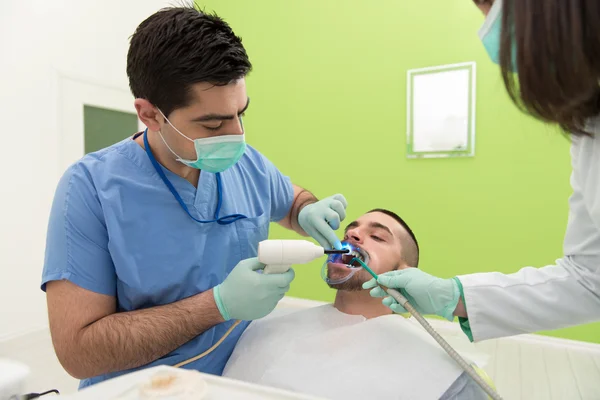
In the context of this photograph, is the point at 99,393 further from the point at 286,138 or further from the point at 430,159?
the point at 286,138

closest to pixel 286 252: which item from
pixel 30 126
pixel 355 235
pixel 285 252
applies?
pixel 285 252

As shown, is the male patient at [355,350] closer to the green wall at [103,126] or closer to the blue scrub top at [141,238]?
the blue scrub top at [141,238]

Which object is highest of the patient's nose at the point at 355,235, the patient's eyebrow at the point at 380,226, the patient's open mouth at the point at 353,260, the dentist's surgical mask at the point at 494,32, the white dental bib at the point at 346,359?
the dentist's surgical mask at the point at 494,32

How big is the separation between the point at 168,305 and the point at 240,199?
1.54ft

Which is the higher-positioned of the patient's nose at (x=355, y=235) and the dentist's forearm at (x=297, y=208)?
the dentist's forearm at (x=297, y=208)

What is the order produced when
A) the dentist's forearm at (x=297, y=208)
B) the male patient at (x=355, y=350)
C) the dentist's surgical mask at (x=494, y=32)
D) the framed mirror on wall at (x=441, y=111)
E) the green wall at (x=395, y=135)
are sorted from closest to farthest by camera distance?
the dentist's surgical mask at (x=494, y=32)
the male patient at (x=355, y=350)
the dentist's forearm at (x=297, y=208)
the green wall at (x=395, y=135)
the framed mirror on wall at (x=441, y=111)

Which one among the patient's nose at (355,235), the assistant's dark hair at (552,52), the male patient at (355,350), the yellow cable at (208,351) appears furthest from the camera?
the patient's nose at (355,235)

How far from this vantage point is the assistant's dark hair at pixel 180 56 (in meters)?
1.20

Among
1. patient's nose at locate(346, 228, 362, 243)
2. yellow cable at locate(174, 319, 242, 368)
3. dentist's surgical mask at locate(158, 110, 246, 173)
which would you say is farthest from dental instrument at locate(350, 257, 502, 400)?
dentist's surgical mask at locate(158, 110, 246, 173)

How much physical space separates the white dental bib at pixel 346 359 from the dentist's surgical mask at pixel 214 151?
24.0 inches

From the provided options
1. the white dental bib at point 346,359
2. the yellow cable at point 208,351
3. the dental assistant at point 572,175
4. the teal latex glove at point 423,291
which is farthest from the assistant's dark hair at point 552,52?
the yellow cable at point 208,351

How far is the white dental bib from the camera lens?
1.11 metres

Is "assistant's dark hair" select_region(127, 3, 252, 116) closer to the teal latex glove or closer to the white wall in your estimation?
the teal latex glove

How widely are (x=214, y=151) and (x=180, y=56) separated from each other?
0.30 metres
